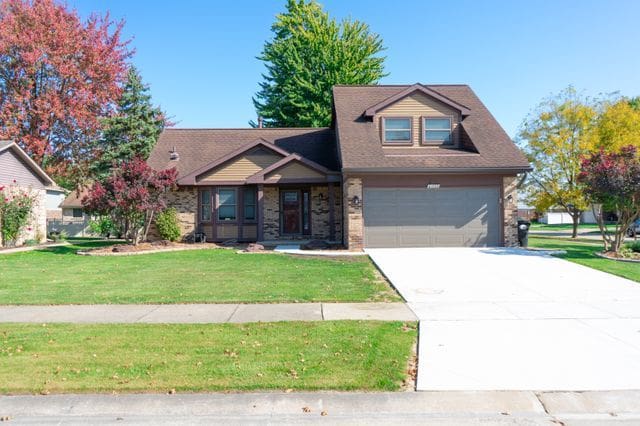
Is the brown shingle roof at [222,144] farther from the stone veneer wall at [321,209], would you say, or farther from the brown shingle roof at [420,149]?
the brown shingle roof at [420,149]

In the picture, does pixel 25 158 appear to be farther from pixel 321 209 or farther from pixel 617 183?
pixel 617 183

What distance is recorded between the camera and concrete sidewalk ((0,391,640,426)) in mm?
4035

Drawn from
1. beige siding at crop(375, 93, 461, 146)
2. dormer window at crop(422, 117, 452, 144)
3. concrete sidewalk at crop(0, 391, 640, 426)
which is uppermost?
beige siding at crop(375, 93, 461, 146)

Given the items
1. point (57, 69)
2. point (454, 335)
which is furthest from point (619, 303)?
point (57, 69)

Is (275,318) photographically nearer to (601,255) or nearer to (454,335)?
(454,335)

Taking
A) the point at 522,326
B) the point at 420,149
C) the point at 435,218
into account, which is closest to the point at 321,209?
the point at 420,149

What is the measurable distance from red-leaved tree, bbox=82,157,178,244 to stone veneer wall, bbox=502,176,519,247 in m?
13.0

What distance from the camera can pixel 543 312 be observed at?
24.7ft

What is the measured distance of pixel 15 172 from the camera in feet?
66.0

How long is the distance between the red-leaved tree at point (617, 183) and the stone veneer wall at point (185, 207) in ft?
50.3

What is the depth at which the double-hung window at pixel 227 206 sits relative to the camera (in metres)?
20.1

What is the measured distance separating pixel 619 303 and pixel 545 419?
17.5ft

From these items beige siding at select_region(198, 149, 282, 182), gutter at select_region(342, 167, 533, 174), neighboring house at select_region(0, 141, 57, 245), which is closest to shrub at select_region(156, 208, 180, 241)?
beige siding at select_region(198, 149, 282, 182)

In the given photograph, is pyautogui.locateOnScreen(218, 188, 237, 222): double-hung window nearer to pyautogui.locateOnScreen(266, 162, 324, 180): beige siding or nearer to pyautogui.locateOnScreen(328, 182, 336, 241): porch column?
pyautogui.locateOnScreen(266, 162, 324, 180): beige siding
